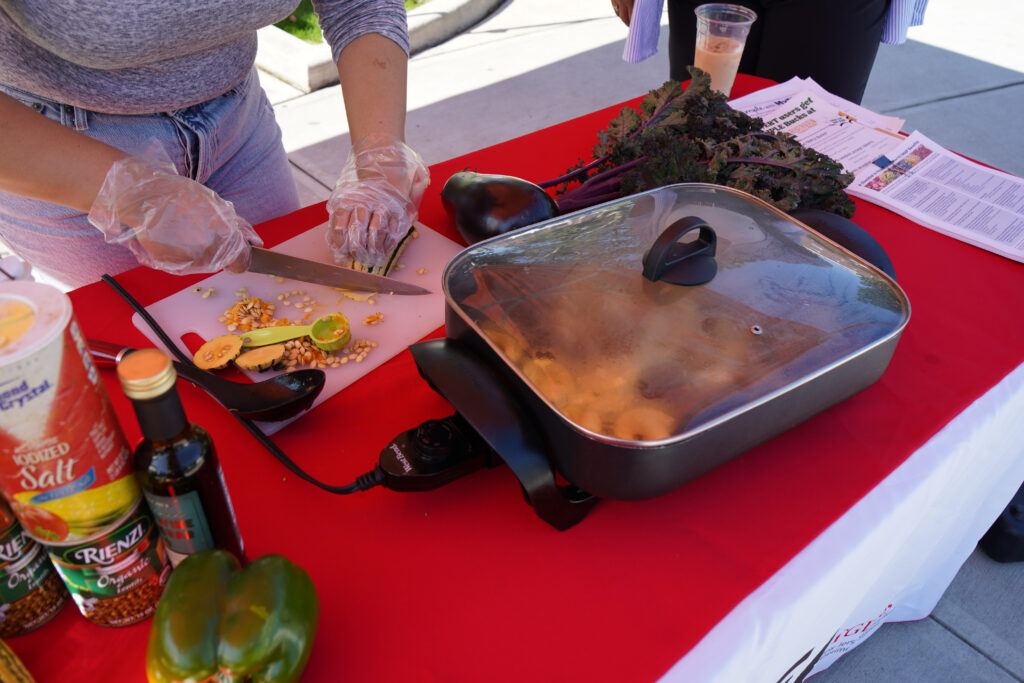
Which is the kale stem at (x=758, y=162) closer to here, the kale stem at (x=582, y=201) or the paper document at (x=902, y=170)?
the kale stem at (x=582, y=201)

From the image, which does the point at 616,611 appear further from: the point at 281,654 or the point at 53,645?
the point at 53,645

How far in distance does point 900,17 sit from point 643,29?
2.17 ft

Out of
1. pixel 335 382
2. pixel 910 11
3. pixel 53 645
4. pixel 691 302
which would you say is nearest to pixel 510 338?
pixel 691 302

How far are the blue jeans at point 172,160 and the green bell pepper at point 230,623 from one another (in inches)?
37.4

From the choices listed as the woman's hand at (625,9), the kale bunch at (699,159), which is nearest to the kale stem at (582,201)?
the kale bunch at (699,159)

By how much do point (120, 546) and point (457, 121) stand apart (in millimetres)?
3165

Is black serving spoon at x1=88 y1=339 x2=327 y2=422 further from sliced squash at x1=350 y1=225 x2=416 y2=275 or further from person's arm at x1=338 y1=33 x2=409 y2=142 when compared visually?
person's arm at x1=338 y1=33 x2=409 y2=142

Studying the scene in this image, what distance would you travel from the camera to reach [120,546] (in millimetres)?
524

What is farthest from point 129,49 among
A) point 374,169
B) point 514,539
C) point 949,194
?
point 949,194

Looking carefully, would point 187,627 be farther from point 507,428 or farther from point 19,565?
point 507,428

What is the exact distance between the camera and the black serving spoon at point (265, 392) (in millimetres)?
767

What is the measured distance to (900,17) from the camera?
1.72 m

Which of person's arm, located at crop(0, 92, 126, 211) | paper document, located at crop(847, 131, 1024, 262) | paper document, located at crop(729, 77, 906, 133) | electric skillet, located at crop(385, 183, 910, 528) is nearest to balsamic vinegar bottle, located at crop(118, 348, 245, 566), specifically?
electric skillet, located at crop(385, 183, 910, 528)

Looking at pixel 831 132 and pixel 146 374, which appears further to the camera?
pixel 831 132
